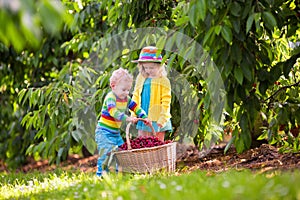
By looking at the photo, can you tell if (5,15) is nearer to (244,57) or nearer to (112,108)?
(244,57)

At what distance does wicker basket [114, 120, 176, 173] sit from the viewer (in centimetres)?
377

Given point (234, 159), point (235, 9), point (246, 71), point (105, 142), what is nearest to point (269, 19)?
point (235, 9)

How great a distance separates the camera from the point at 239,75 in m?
3.28

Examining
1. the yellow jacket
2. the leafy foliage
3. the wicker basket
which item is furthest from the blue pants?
the leafy foliage

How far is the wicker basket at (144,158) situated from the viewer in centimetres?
377

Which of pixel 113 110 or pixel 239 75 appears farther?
pixel 113 110

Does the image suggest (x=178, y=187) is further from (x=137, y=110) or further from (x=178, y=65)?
(x=178, y=65)

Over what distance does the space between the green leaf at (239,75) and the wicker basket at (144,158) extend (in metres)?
0.85

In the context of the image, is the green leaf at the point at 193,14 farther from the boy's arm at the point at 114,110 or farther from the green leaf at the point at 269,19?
the boy's arm at the point at 114,110

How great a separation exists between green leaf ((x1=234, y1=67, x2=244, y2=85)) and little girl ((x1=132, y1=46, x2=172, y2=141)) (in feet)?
3.08

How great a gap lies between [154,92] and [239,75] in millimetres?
1022

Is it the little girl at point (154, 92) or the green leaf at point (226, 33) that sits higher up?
the green leaf at point (226, 33)

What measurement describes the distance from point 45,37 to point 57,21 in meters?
5.05

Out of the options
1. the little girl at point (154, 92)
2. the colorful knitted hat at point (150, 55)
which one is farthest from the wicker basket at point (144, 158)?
the colorful knitted hat at point (150, 55)
